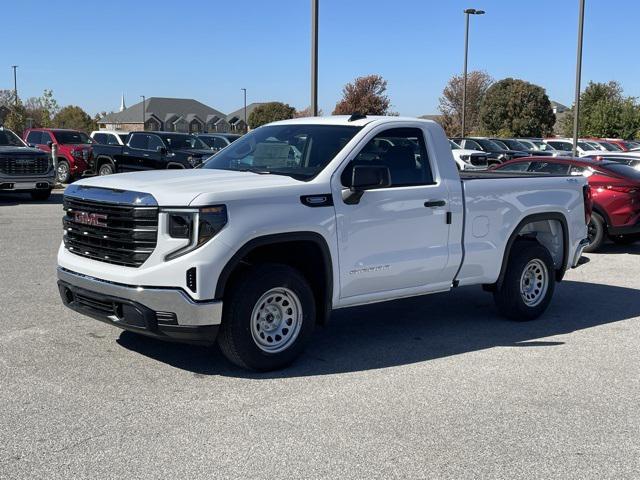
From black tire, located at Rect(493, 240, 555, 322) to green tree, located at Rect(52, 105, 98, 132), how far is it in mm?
102528

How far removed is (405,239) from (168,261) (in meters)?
2.08

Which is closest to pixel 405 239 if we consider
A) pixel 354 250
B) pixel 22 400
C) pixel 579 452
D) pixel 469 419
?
pixel 354 250

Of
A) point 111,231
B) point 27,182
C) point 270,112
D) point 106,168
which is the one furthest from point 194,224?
point 270,112

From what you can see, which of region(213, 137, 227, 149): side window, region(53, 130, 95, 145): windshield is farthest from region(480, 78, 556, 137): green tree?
region(53, 130, 95, 145): windshield

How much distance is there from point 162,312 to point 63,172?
20.8 m

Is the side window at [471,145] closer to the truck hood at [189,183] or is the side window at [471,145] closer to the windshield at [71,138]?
the windshield at [71,138]

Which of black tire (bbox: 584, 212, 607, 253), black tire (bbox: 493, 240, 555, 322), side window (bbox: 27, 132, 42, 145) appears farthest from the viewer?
side window (bbox: 27, 132, 42, 145)

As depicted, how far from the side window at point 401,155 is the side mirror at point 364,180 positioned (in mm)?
351

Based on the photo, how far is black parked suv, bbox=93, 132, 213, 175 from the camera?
22125 millimetres

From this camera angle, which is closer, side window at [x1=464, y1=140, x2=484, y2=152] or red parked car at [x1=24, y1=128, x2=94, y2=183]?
red parked car at [x1=24, y1=128, x2=94, y2=183]

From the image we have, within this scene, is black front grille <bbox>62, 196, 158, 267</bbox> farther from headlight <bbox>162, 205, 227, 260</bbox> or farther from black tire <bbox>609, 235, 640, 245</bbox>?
black tire <bbox>609, 235, 640, 245</bbox>

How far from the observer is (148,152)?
2248cm

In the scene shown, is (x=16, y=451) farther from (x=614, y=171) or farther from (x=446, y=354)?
(x=614, y=171)

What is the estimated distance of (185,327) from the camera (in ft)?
17.6
